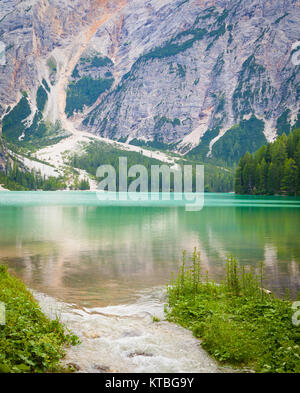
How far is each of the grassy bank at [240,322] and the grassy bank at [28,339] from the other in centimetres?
424

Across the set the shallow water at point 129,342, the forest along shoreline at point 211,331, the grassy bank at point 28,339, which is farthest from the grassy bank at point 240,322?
the grassy bank at point 28,339

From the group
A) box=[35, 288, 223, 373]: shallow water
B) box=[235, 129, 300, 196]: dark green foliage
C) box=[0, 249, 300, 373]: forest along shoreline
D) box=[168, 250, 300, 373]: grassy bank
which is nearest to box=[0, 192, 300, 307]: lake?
box=[35, 288, 223, 373]: shallow water

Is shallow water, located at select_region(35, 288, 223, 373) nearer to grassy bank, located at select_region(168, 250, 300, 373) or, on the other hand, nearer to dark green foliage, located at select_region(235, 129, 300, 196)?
grassy bank, located at select_region(168, 250, 300, 373)

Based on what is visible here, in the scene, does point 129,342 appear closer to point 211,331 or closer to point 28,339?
point 211,331

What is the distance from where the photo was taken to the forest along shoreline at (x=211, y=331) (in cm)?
910

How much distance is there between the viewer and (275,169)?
418ft

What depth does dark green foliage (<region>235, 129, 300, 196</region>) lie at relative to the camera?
11931 cm

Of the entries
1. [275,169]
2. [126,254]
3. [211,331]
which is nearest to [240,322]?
[211,331]

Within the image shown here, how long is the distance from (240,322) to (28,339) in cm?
680

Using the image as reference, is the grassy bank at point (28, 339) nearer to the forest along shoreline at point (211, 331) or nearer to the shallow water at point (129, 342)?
the forest along shoreline at point (211, 331)

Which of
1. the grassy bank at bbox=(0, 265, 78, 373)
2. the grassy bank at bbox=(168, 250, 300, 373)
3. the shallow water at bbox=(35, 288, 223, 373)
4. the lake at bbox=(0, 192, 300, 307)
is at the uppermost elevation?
the grassy bank at bbox=(0, 265, 78, 373)

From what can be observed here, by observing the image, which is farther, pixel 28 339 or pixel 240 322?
pixel 240 322
